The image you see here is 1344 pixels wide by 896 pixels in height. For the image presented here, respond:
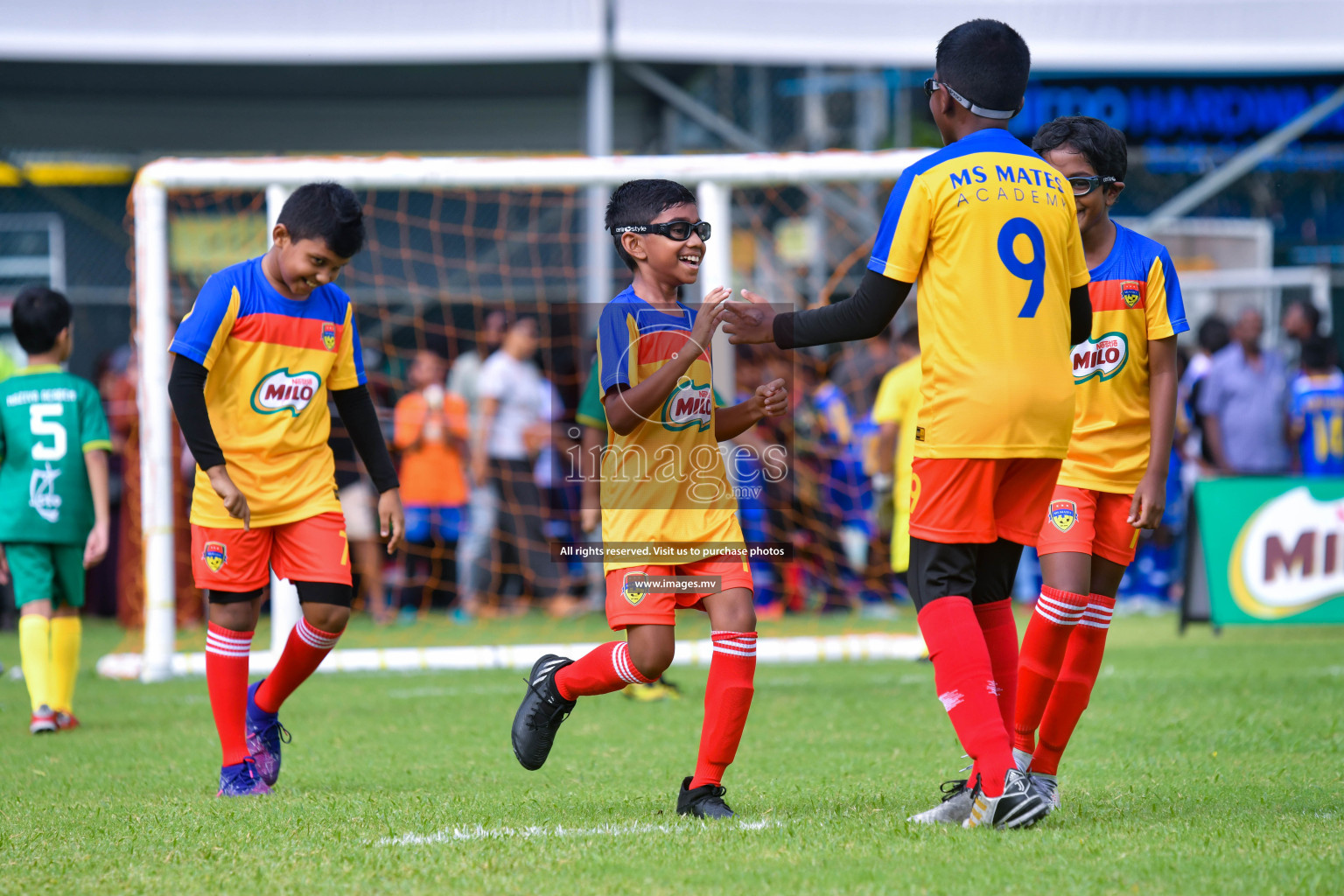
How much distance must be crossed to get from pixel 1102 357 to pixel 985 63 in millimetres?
1103

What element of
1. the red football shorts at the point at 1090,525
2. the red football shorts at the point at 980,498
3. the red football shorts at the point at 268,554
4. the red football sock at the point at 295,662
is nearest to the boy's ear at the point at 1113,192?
the red football shorts at the point at 1090,525

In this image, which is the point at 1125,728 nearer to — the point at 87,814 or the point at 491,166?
the point at 87,814

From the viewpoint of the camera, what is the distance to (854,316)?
3719 millimetres

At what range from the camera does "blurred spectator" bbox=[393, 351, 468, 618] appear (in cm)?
1160

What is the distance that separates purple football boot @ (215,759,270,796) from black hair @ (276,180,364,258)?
1691 mm

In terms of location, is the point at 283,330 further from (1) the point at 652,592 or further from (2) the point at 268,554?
(1) the point at 652,592

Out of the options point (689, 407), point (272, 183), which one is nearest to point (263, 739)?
point (689, 407)

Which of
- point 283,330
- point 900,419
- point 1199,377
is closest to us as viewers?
point 283,330

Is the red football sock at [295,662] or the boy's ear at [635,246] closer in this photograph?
the boy's ear at [635,246]

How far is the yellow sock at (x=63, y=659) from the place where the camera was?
6.54 m

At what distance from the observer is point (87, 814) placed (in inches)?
171

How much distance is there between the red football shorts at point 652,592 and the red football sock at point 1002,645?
2.18ft

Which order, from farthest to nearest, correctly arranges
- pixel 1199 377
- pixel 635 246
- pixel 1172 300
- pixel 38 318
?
pixel 1199 377 < pixel 38 318 < pixel 1172 300 < pixel 635 246

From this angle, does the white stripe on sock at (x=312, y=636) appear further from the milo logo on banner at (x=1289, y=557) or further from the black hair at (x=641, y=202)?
the milo logo on banner at (x=1289, y=557)
